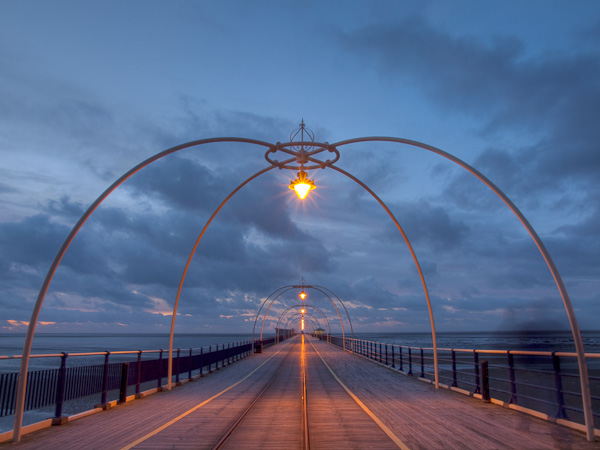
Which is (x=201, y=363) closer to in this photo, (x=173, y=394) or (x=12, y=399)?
(x=173, y=394)

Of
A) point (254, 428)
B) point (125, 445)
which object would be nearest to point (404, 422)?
point (254, 428)

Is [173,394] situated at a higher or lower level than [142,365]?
lower

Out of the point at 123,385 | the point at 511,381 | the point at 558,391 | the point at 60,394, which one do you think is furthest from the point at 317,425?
the point at 123,385

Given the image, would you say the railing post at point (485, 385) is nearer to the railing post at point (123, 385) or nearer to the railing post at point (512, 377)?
the railing post at point (512, 377)

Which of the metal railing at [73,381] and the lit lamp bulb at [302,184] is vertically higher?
the lit lamp bulb at [302,184]

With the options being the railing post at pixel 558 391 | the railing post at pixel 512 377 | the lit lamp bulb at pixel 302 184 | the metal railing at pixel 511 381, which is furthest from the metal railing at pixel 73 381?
the railing post at pixel 512 377

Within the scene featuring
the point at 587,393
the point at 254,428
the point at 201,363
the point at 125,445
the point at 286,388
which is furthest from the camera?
the point at 201,363

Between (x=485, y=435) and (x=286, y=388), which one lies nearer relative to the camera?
(x=485, y=435)

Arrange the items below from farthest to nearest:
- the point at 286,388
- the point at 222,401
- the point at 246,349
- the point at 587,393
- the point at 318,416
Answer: the point at 246,349 < the point at 286,388 < the point at 222,401 < the point at 318,416 < the point at 587,393

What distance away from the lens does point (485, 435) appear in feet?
26.9

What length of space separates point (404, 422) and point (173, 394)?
808 cm

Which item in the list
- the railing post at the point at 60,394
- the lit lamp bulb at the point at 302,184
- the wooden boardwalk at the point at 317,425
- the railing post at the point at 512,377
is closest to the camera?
the wooden boardwalk at the point at 317,425

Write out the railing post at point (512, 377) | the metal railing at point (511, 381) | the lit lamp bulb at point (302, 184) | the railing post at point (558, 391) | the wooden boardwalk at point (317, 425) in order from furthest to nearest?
the lit lamp bulb at point (302, 184) < the railing post at point (512, 377) < the metal railing at point (511, 381) < the railing post at point (558, 391) < the wooden boardwalk at point (317, 425)

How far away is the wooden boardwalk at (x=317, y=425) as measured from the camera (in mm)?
7621
